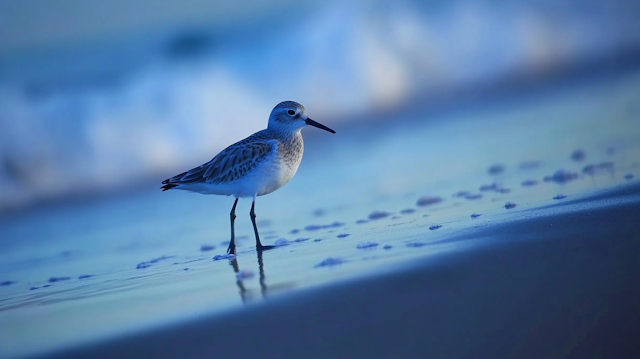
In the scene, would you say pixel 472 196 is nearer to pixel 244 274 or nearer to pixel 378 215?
pixel 378 215

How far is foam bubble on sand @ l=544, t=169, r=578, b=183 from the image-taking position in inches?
169

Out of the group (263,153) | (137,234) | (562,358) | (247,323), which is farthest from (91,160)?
(562,358)

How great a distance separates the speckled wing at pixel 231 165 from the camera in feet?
13.9

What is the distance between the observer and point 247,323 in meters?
2.49

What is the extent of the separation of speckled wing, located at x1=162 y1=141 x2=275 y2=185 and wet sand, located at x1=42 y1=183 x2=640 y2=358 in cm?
162

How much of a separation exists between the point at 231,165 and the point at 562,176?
6.95 ft

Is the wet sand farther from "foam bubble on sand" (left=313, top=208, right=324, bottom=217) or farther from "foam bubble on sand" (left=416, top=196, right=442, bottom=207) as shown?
"foam bubble on sand" (left=313, top=208, right=324, bottom=217)

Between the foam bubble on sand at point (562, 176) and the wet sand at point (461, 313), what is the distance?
1373 mm

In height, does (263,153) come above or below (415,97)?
below

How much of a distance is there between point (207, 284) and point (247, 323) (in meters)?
0.81

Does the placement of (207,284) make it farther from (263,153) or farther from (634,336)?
(634,336)

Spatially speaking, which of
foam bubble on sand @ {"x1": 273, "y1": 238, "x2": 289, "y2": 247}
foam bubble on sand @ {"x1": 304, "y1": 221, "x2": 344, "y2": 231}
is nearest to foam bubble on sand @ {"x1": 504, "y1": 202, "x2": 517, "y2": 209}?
foam bubble on sand @ {"x1": 304, "y1": 221, "x2": 344, "y2": 231}

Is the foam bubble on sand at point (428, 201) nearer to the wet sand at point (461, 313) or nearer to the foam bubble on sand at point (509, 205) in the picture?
the foam bubble on sand at point (509, 205)

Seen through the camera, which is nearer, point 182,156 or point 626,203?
point 626,203
